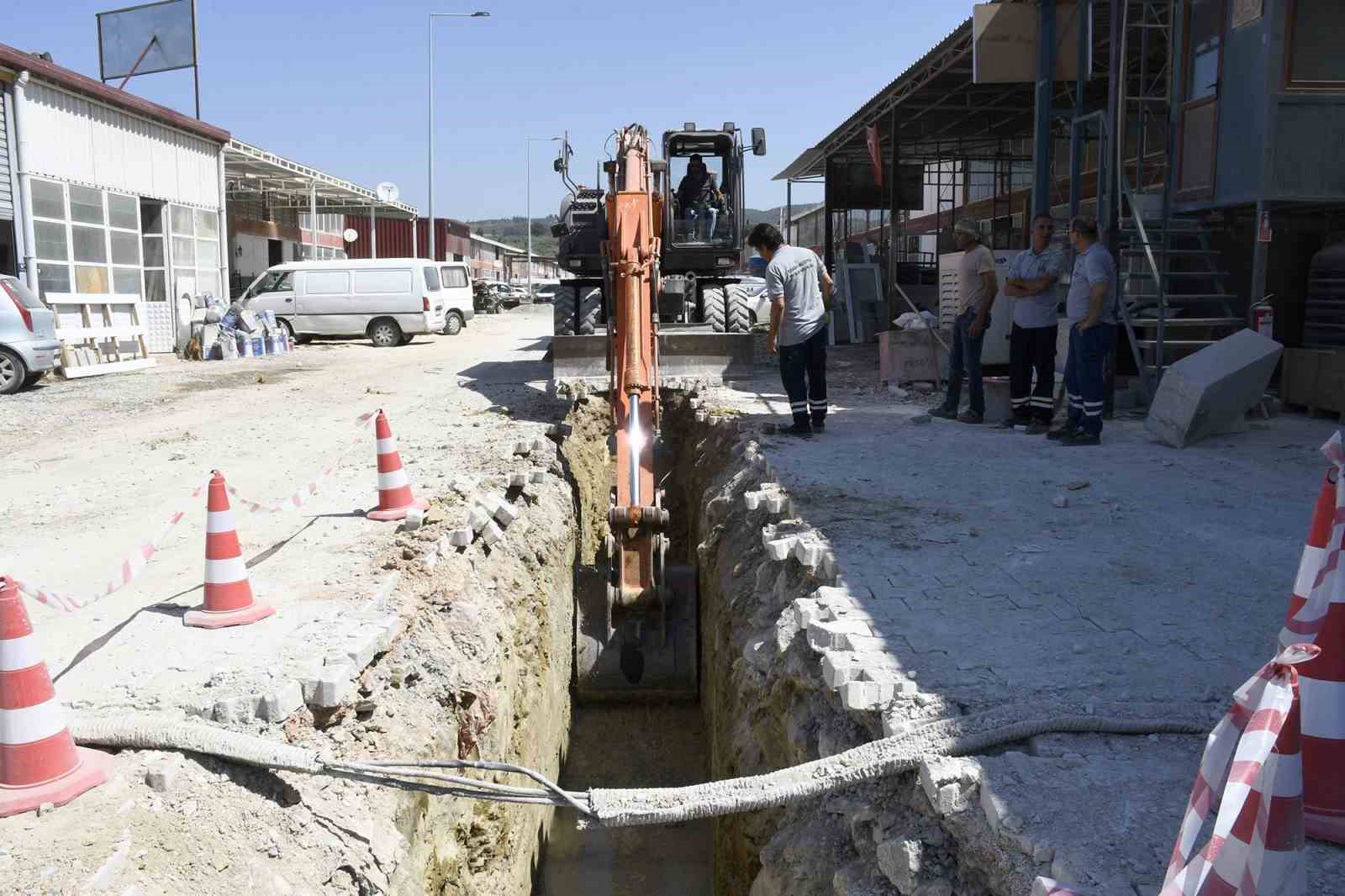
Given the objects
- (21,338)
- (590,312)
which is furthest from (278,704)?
(21,338)

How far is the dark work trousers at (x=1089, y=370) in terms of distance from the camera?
7.74 metres

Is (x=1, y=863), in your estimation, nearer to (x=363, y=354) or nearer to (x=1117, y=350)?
(x=1117, y=350)

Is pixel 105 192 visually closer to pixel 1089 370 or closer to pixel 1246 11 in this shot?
pixel 1089 370

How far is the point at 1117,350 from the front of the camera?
Result: 9.96 meters

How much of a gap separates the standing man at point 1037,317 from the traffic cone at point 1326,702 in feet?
18.9

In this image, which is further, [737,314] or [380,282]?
[380,282]

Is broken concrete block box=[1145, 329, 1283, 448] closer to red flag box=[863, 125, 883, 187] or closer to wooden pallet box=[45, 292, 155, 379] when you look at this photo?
red flag box=[863, 125, 883, 187]

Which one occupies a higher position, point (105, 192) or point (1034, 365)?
point (105, 192)

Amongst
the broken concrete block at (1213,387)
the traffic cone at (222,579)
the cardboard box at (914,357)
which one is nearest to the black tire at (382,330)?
the cardboard box at (914,357)

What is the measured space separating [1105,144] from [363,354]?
48.6 feet

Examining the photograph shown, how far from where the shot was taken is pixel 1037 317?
825 centimetres

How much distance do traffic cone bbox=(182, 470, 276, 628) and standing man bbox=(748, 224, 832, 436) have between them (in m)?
4.61

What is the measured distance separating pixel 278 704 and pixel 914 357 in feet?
31.8

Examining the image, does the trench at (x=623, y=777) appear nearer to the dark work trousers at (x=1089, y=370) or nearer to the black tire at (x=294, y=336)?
the dark work trousers at (x=1089, y=370)
